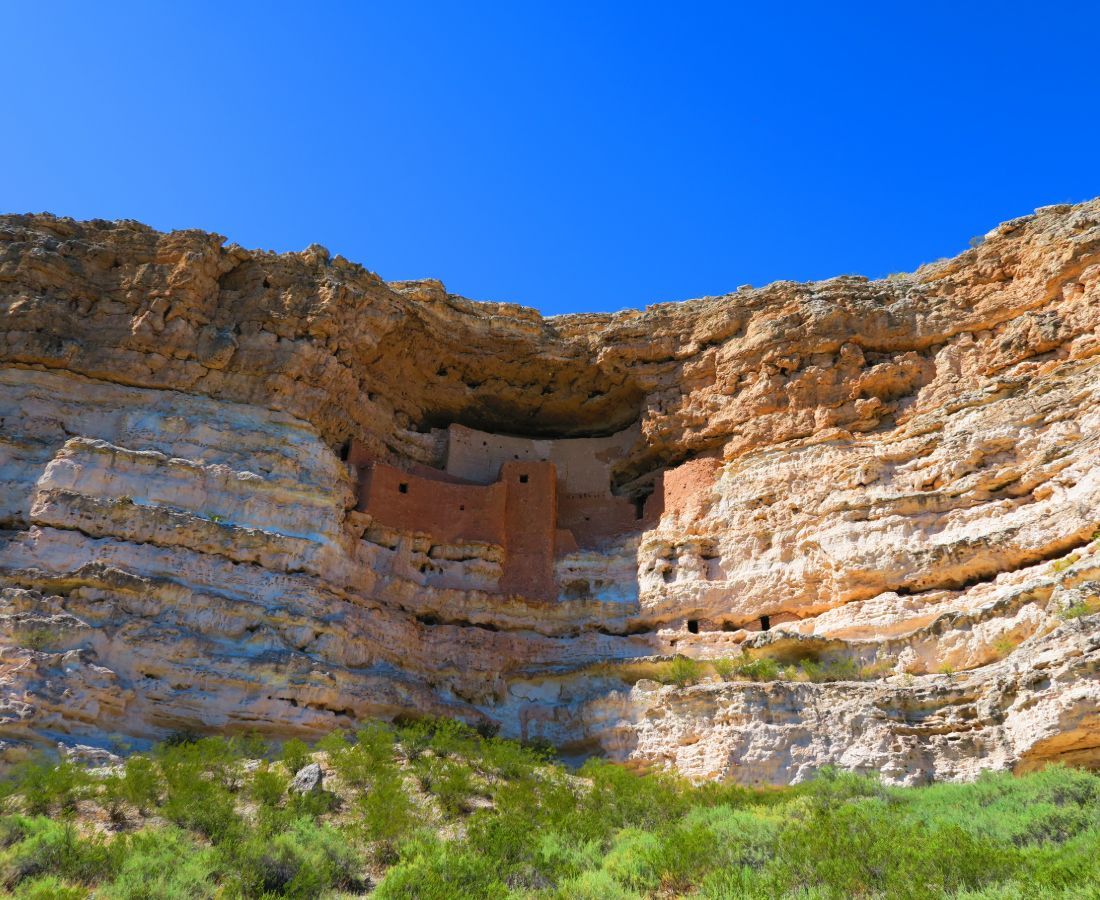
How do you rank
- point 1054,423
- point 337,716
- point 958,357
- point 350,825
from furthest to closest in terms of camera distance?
point 958,357 → point 1054,423 → point 337,716 → point 350,825

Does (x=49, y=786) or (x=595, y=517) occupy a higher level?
(x=595, y=517)

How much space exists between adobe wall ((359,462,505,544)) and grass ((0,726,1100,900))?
19.7ft

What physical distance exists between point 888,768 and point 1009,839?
4.04m

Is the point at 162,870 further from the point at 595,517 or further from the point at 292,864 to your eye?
the point at 595,517

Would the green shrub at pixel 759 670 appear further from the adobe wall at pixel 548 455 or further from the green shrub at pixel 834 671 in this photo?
the adobe wall at pixel 548 455

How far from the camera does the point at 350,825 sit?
491 inches

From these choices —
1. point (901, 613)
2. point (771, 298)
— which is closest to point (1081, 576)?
point (901, 613)

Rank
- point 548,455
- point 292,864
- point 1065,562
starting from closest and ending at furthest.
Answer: point 292,864 → point 1065,562 → point 548,455

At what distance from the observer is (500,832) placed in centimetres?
1212

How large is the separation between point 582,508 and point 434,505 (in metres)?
3.36

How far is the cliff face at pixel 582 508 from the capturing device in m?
15.1

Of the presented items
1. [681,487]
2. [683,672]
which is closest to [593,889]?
[683,672]

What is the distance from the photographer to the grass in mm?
9633

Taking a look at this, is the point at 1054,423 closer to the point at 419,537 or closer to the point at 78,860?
the point at 419,537
